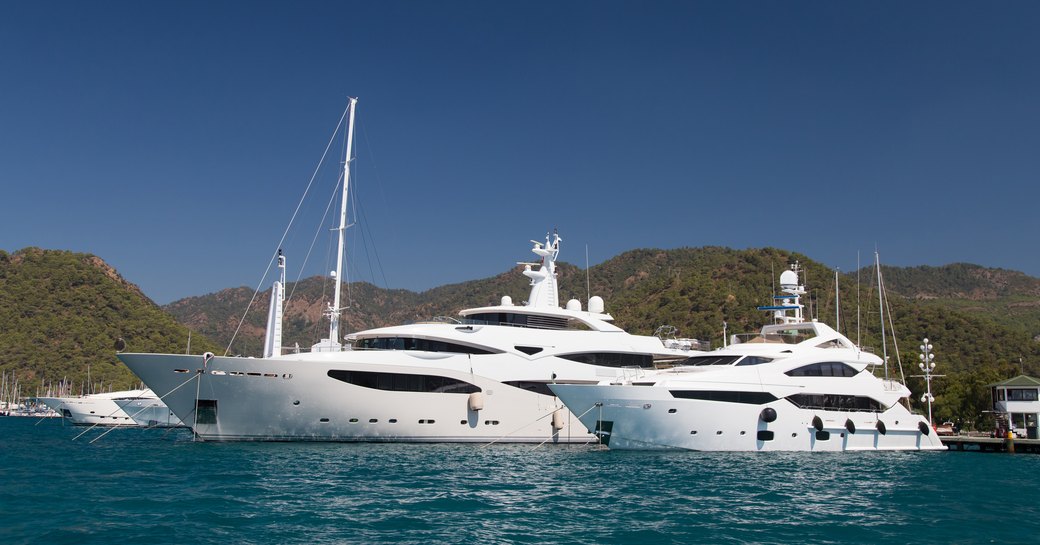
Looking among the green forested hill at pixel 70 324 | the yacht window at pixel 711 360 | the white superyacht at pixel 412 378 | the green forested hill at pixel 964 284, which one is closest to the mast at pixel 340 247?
the white superyacht at pixel 412 378

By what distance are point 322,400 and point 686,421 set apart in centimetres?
1249

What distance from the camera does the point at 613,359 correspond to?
108 feet

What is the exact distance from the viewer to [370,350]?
29.1 m

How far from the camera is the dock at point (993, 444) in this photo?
34844 mm

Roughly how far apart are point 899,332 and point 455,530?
6508 cm

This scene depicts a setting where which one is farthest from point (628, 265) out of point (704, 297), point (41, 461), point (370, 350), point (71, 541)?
point (71, 541)

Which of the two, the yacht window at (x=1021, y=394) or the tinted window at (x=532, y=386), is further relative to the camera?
the yacht window at (x=1021, y=394)

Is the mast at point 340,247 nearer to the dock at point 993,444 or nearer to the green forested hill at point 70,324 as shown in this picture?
the dock at point 993,444

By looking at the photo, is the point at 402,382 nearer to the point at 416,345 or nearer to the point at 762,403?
the point at 416,345

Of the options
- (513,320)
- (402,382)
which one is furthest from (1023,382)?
(402,382)

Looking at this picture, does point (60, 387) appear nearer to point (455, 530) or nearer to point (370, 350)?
point (370, 350)

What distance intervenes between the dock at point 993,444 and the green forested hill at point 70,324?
69.0 m

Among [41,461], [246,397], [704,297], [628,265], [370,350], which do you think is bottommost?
[41,461]

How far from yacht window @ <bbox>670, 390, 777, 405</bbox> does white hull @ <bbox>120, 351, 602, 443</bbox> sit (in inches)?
245
